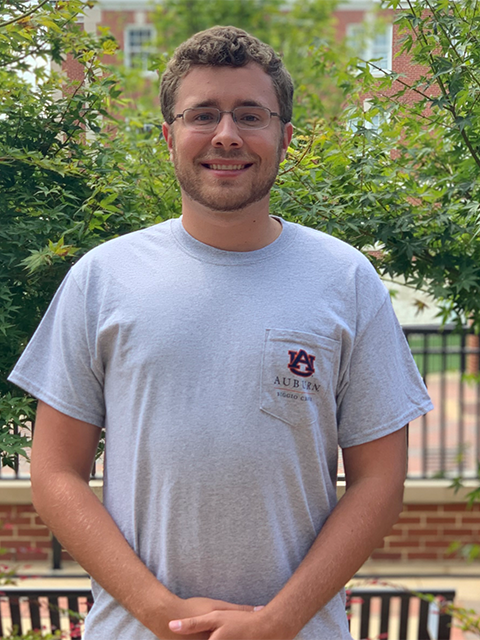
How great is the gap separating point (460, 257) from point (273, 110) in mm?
1166

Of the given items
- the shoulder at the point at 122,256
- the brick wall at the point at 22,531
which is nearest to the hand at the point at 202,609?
the shoulder at the point at 122,256

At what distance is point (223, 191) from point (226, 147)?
0.33ft

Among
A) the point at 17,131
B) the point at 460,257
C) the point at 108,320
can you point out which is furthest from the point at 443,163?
the point at 108,320

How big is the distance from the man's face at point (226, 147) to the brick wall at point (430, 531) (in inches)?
173

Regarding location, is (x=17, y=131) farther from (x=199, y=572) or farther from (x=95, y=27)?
(x=199, y=572)

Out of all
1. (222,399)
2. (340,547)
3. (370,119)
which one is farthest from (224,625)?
(370,119)

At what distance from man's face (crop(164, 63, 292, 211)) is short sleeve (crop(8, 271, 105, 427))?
38 centimetres

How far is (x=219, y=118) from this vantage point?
1.75 meters

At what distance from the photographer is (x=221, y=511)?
5.43 feet

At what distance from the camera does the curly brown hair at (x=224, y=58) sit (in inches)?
68.5

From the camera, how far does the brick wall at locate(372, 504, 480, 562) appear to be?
220 inches

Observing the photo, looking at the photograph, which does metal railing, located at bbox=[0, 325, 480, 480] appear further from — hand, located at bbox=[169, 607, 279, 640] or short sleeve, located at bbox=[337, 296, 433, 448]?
hand, located at bbox=[169, 607, 279, 640]

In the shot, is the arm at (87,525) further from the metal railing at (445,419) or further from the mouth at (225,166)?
the metal railing at (445,419)

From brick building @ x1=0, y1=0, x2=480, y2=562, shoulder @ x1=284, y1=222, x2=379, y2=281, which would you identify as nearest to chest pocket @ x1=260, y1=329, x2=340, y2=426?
shoulder @ x1=284, y1=222, x2=379, y2=281
